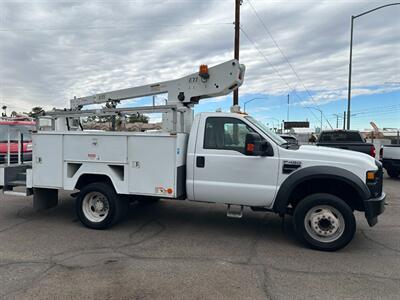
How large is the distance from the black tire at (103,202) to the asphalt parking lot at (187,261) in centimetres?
16

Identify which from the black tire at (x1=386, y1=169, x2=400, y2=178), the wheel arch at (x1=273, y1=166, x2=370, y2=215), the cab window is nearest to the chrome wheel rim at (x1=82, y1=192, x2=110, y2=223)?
the cab window

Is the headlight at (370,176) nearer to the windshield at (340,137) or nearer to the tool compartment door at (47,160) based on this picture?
the tool compartment door at (47,160)

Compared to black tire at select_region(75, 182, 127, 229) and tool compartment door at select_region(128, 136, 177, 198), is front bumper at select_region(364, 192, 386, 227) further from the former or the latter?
black tire at select_region(75, 182, 127, 229)

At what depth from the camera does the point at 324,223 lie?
17.2 ft

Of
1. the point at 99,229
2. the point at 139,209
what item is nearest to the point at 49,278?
the point at 99,229

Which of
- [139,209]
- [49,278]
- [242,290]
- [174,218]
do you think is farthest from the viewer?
[139,209]

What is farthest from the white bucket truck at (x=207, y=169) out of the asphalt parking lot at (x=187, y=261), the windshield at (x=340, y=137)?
the windshield at (x=340, y=137)

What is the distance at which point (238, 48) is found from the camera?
49.8 feet

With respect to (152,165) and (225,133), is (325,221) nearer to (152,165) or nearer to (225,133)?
(225,133)

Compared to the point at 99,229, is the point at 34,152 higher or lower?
higher

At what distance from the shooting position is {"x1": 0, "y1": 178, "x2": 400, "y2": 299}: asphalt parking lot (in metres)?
3.86

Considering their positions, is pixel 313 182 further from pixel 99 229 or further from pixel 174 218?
pixel 99 229

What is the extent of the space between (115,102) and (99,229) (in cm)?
289

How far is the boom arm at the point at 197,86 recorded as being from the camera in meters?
6.20
